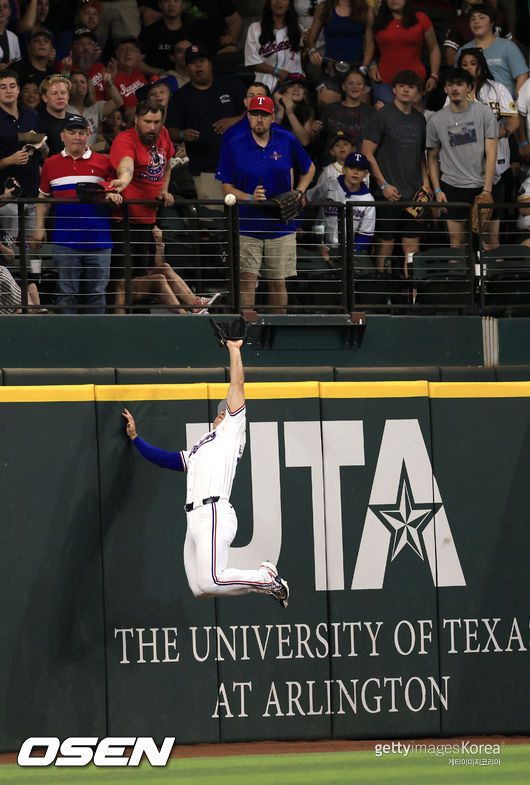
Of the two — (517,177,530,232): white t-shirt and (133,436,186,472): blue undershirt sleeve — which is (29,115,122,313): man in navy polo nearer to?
(133,436,186,472): blue undershirt sleeve

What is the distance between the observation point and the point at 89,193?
1079 centimetres

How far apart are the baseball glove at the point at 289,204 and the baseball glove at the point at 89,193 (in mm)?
1591

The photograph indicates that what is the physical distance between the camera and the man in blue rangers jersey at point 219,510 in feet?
28.6

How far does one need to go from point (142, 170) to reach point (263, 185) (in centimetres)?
123

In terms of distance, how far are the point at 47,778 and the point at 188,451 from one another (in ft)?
8.18

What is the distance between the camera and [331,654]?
9.70 m

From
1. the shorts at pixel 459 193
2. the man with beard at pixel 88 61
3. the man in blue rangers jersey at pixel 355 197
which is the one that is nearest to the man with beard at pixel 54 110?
the man with beard at pixel 88 61

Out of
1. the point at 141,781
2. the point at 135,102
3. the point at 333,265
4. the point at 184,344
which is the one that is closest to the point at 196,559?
the point at 141,781

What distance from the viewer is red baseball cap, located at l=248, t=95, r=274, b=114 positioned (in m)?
11.9

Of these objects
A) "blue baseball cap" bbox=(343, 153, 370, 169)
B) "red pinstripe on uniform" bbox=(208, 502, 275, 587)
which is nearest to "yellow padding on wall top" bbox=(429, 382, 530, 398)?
"red pinstripe on uniform" bbox=(208, 502, 275, 587)

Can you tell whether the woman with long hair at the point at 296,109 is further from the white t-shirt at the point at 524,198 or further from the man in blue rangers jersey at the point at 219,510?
the man in blue rangers jersey at the point at 219,510

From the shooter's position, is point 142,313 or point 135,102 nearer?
point 142,313

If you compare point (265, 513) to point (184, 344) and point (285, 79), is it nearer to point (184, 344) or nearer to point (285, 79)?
point (184, 344)

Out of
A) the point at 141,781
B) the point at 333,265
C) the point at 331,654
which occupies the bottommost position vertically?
the point at 141,781
